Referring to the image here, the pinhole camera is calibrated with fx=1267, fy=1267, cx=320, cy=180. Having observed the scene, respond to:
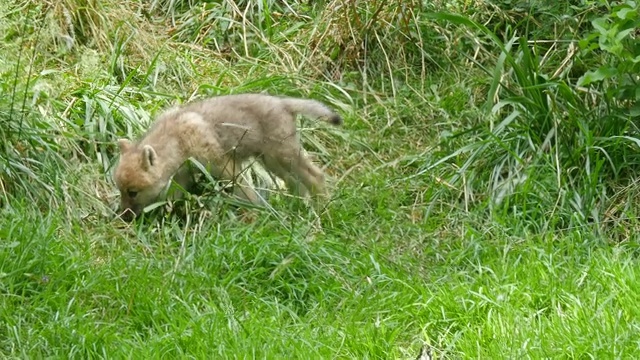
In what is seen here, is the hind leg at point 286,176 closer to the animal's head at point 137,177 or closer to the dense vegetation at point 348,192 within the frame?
the dense vegetation at point 348,192

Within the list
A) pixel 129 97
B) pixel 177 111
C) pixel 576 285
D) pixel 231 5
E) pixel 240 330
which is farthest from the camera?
pixel 231 5

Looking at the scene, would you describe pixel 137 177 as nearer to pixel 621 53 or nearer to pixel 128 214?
pixel 128 214

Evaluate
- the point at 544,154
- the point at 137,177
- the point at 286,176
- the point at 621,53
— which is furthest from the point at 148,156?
the point at 621,53

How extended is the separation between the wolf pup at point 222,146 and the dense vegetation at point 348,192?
245 mm

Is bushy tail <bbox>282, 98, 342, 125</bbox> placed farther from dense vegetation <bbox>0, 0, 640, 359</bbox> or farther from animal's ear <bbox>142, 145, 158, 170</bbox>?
animal's ear <bbox>142, 145, 158, 170</bbox>

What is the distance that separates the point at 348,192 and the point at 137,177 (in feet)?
4.72

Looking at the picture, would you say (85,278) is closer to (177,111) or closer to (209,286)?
(209,286)

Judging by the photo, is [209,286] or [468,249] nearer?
[209,286]

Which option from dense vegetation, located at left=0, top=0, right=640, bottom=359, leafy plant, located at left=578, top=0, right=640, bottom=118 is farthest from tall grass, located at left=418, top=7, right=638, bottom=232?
leafy plant, located at left=578, top=0, right=640, bottom=118

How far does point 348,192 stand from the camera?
8688 millimetres

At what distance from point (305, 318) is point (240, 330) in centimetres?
56

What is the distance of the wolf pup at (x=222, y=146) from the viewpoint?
859 cm

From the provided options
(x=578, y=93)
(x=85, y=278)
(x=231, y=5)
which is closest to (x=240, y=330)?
(x=85, y=278)

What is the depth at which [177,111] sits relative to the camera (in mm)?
8969
